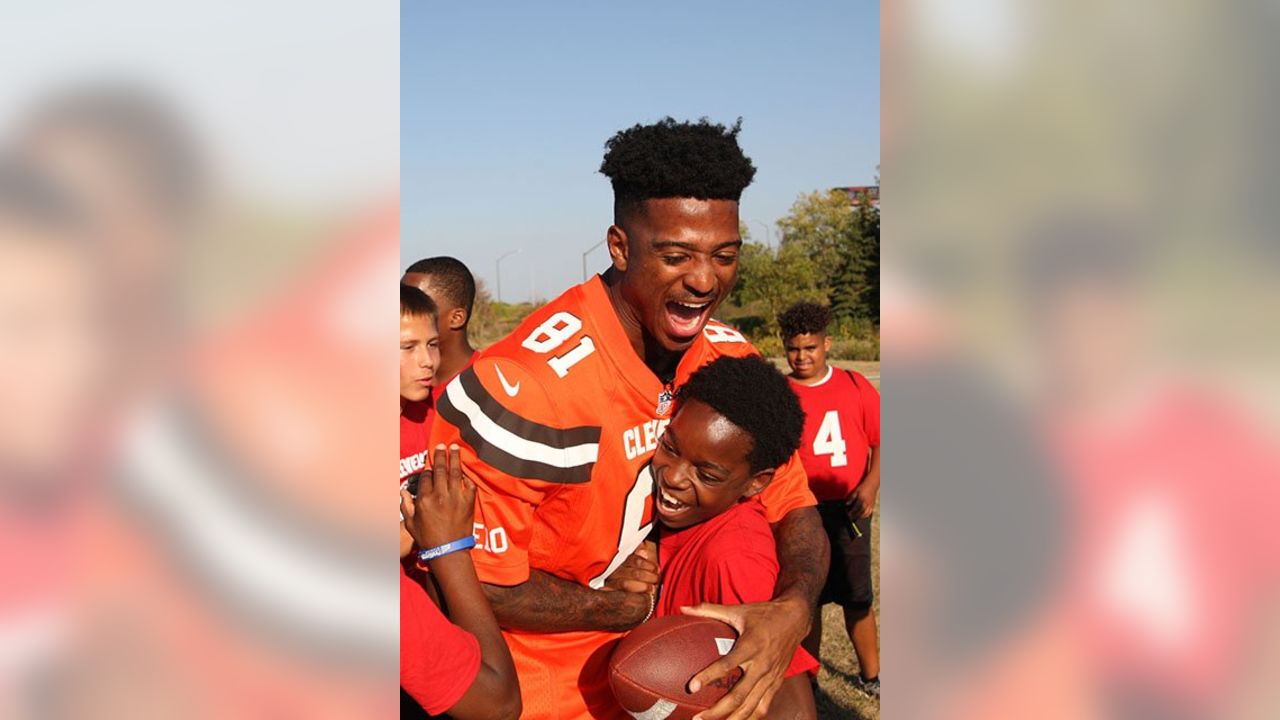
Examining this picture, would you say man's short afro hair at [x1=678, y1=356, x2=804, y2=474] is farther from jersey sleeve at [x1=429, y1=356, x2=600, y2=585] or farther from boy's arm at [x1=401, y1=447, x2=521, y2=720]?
boy's arm at [x1=401, y1=447, x2=521, y2=720]

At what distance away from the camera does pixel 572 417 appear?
113 inches

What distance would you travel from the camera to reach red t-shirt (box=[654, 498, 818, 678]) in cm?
299

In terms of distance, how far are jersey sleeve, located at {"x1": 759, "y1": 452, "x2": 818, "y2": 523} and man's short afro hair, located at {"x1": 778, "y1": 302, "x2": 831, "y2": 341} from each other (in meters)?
3.27

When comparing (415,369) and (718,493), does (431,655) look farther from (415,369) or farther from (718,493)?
(415,369)

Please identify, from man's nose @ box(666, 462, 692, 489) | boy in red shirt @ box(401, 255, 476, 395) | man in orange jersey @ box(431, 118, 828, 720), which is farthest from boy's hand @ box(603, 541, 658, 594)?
boy in red shirt @ box(401, 255, 476, 395)

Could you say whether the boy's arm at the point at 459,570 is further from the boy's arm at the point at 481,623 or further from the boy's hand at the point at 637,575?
the boy's hand at the point at 637,575

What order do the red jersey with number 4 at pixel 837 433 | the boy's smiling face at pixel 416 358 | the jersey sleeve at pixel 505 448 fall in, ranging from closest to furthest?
the jersey sleeve at pixel 505 448 → the boy's smiling face at pixel 416 358 → the red jersey with number 4 at pixel 837 433

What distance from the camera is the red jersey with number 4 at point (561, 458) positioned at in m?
2.72

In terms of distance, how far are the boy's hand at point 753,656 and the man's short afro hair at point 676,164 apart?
1.18m
